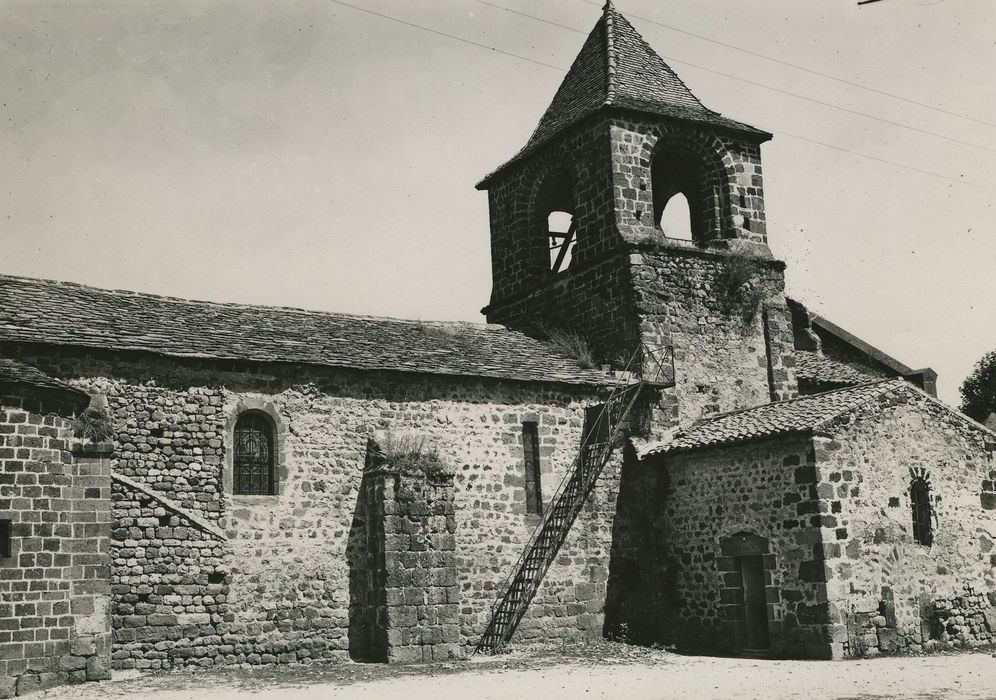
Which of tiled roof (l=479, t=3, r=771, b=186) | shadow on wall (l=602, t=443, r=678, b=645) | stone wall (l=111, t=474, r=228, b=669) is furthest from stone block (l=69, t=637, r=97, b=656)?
tiled roof (l=479, t=3, r=771, b=186)

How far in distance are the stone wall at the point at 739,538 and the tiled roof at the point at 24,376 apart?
10.3 metres

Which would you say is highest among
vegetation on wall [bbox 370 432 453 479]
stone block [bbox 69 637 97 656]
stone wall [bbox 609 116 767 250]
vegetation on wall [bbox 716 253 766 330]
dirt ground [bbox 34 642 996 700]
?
stone wall [bbox 609 116 767 250]

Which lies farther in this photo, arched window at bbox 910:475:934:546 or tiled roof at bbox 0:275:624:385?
arched window at bbox 910:475:934:546

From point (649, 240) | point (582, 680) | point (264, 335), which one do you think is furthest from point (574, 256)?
point (582, 680)

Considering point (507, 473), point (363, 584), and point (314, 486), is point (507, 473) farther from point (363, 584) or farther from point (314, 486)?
Answer: point (314, 486)

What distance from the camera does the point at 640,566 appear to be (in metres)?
19.5

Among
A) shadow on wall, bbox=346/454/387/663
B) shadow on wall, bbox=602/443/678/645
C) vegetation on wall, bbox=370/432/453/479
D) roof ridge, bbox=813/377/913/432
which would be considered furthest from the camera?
shadow on wall, bbox=602/443/678/645

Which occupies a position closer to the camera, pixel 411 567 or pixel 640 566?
pixel 411 567

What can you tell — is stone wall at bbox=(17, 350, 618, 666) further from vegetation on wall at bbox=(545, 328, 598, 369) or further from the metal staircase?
vegetation on wall at bbox=(545, 328, 598, 369)

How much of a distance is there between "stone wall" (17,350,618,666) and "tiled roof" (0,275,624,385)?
10.0 inches

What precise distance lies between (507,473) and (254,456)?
439 cm

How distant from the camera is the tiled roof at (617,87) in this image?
861 inches

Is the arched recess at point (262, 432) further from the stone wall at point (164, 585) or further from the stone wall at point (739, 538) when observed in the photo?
the stone wall at point (739, 538)

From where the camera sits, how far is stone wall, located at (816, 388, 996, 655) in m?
16.5
